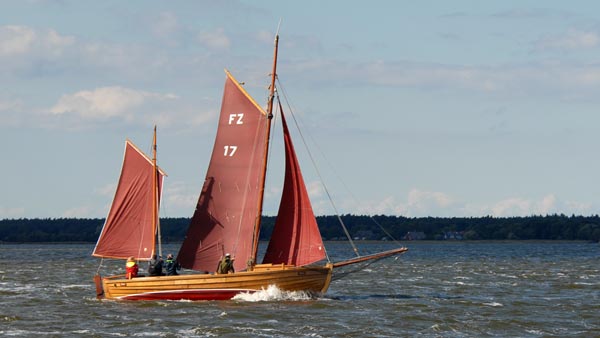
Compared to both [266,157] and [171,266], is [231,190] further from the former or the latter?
[171,266]

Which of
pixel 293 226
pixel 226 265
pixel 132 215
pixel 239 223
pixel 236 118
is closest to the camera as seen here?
pixel 226 265

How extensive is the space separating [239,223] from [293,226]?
266cm

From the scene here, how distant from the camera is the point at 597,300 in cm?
6350

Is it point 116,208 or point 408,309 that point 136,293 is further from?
point 408,309

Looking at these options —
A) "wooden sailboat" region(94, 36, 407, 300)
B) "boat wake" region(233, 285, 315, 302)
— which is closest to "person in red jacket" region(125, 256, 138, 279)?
"wooden sailboat" region(94, 36, 407, 300)

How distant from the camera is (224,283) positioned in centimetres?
5662

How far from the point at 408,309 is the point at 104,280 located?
15079 millimetres

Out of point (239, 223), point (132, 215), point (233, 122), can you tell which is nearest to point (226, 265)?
point (239, 223)

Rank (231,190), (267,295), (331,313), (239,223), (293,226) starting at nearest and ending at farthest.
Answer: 1. (331,313)
2. (267,295)
3. (293,226)
4. (231,190)
5. (239,223)

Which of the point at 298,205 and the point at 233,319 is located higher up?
the point at 298,205

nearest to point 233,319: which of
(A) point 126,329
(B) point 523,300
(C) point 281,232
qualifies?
(A) point 126,329

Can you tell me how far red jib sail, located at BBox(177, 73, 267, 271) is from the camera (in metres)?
57.7

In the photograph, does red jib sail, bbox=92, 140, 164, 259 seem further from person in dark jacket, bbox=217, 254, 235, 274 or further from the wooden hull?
person in dark jacket, bbox=217, 254, 235, 274

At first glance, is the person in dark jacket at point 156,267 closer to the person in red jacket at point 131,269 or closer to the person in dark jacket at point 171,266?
the person in dark jacket at point 171,266
